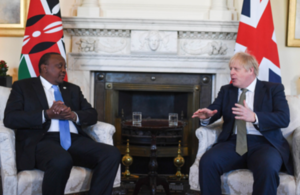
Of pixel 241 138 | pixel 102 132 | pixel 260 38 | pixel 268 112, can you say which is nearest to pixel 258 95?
pixel 268 112

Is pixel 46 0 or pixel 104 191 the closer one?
pixel 104 191

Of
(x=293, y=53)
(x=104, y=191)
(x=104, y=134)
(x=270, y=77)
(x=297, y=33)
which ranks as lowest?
(x=104, y=191)

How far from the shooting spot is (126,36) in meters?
3.53

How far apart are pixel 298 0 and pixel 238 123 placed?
77.5 inches

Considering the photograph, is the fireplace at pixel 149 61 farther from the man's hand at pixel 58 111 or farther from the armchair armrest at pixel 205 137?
the man's hand at pixel 58 111

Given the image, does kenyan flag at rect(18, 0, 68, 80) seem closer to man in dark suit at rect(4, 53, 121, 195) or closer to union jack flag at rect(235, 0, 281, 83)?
man in dark suit at rect(4, 53, 121, 195)

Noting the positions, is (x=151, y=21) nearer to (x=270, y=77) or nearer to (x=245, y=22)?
(x=245, y=22)

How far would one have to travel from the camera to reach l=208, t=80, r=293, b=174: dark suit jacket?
2.20 meters

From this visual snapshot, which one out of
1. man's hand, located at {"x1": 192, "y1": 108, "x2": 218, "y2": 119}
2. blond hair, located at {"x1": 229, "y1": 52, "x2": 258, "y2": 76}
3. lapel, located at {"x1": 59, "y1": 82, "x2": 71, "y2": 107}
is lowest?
man's hand, located at {"x1": 192, "y1": 108, "x2": 218, "y2": 119}

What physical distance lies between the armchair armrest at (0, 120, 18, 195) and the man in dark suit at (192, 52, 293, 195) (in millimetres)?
1204

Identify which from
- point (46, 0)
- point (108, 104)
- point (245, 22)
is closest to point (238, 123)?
point (245, 22)

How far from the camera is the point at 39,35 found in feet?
10.4

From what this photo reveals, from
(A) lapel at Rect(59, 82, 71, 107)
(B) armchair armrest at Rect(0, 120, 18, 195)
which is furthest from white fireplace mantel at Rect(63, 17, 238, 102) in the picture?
(B) armchair armrest at Rect(0, 120, 18, 195)

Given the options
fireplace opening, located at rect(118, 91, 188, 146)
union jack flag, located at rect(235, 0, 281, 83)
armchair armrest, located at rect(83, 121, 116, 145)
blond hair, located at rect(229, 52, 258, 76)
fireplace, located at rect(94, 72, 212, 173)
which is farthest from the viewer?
fireplace opening, located at rect(118, 91, 188, 146)
